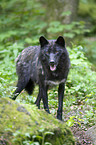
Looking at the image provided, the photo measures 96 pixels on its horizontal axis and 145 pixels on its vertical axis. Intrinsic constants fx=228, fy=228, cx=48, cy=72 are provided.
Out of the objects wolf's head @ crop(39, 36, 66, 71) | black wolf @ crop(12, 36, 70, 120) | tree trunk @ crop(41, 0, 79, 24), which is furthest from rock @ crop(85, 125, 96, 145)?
tree trunk @ crop(41, 0, 79, 24)

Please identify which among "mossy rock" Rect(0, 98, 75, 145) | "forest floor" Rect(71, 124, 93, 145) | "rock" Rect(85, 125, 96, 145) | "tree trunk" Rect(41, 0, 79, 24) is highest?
"tree trunk" Rect(41, 0, 79, 24)

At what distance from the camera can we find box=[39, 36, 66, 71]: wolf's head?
4.47m

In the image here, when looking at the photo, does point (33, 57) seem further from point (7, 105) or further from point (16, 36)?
point (16, 36)

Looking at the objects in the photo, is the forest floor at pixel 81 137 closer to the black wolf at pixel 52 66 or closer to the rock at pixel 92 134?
the rock at pixel 92 134

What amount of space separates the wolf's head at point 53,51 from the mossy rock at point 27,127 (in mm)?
1106

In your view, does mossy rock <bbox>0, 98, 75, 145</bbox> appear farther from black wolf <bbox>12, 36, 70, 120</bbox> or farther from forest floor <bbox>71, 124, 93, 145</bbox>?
black wolf <bbox>12, 36, 70, 120</bbox>

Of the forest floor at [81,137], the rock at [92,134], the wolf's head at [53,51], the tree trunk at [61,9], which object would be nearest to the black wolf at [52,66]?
the wolf's head at [53,51]

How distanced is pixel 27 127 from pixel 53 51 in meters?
1.80

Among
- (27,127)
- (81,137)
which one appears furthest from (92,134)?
(27,127)

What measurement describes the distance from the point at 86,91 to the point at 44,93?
2.21m

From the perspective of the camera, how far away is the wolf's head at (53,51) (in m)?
4.47

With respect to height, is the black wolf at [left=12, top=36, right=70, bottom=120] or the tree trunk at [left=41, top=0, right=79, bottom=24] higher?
the tree trunk at [left=41, top=0, right=79, bottom=24]

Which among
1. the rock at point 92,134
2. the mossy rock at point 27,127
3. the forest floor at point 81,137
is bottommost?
the forest floor at point 81,137

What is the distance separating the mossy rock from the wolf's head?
111cm
